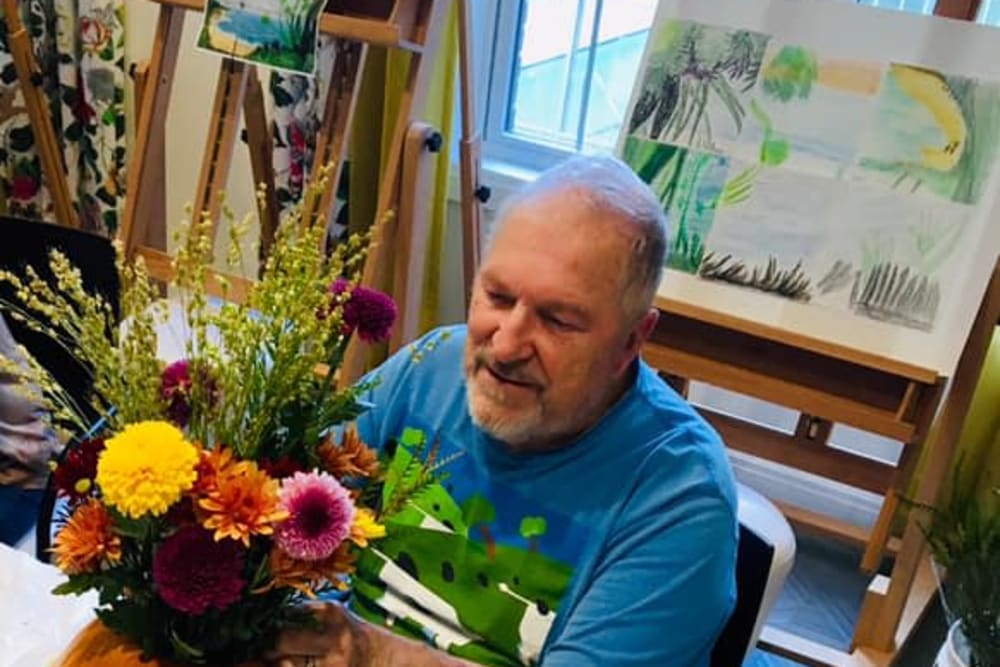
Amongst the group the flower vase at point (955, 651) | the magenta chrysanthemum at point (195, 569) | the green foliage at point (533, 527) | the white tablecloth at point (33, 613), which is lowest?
the flower vase at point (955, 651)

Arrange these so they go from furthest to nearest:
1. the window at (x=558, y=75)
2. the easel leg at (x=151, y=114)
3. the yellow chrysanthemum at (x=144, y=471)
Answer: the window at (x=558, y=75) < the easel leg at (x=151, y=114) < the yellow chrysanthemum at (x=144, y=471)

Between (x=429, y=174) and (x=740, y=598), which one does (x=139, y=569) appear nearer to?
(x=740, y=598)

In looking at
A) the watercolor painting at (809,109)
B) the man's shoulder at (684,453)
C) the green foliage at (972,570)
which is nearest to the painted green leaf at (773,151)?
the watercolor painting at (809,109)

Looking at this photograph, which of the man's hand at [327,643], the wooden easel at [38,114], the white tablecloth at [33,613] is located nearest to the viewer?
the man's hand at [327,643]

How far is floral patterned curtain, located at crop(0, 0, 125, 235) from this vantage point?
2650 mm

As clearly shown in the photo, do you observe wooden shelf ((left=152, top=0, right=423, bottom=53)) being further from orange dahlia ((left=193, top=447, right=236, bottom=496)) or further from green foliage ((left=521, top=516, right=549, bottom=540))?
orange dahlia ((left=193, top=447, right=236, bottom=496))

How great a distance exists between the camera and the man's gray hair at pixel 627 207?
1058 millimetres

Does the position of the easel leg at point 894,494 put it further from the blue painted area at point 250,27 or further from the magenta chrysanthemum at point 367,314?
the blue painted area at point 250,27

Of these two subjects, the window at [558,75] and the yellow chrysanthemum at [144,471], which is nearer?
the yellow chrysanthemum at [144,471]

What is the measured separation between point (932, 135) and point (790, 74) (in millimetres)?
262

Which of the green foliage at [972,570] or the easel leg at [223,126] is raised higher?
the easel leg at [223,126]

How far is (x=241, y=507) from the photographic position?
0.67m

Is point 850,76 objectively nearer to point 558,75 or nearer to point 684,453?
point 684,453

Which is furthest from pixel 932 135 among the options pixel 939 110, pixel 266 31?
pixel 266 31
